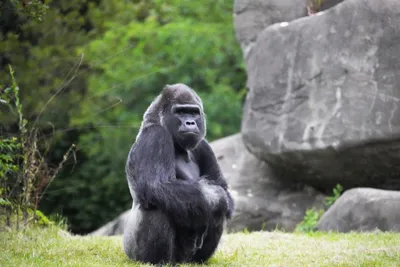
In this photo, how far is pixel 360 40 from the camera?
892cm

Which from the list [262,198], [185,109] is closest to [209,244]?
[185,109]

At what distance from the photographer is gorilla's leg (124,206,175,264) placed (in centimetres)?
548

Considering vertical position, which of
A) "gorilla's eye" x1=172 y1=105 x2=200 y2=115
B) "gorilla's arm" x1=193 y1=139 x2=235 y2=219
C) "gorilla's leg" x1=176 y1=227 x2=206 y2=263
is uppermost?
"gorilla's eye" x1=172 y1=105 x2=200 y2=115

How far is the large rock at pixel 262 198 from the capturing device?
1027 centimetres

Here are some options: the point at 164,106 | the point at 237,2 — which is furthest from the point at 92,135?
the point at 164,106

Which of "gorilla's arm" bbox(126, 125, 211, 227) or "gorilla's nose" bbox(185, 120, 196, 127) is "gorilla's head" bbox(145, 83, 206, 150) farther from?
"gorilla's arm" bbox(126, 125, 211, 227)

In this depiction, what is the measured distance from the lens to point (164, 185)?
17.8 ft

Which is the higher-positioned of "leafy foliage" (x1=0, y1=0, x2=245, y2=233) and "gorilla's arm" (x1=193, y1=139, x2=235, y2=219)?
"gorilla's arm" (x1=193, y1=139, x2=235, y2=219)

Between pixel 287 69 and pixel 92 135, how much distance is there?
916 centimetres

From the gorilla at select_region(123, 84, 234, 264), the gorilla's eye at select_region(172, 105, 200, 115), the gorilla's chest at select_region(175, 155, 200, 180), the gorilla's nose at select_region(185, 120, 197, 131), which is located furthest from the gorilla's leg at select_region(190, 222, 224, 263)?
the gorilla's eye at select_region(172, 105, 200, 115)

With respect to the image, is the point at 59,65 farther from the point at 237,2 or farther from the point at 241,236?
the point at 241,236

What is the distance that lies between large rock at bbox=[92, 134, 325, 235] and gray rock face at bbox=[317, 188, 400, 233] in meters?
1.70

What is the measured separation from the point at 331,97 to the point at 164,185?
14.1ft

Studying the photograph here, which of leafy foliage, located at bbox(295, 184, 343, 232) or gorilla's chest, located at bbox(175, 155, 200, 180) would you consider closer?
gorilla's chest, located at bbox(175, 155, 200, 180)
